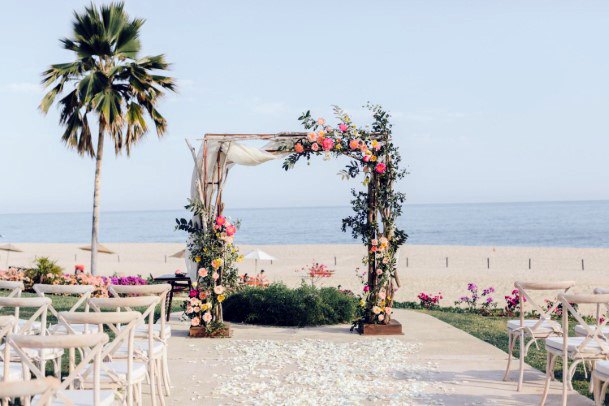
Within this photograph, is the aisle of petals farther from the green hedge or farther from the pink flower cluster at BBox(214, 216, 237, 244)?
the pink flower cluster at BBox(214, 216, 237, 244)

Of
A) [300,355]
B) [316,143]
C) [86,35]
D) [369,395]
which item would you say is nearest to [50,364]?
[300,355]

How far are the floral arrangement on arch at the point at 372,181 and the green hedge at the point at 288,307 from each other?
2.69 ft

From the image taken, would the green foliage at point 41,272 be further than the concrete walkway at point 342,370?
Yes

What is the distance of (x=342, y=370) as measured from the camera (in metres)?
6.68

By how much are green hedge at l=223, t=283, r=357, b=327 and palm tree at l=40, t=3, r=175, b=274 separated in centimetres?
644

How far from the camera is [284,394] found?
18.7ft

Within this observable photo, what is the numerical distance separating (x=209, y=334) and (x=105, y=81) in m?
8.52

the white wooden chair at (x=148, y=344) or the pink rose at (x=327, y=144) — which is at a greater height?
the pink rose at (x=327, y=144)

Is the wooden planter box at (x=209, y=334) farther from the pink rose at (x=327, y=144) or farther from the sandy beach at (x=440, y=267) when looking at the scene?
the sandy beach at (x=440, y=267)

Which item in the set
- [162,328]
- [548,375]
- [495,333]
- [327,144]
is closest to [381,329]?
[495,333]

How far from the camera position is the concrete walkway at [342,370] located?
18.4ft

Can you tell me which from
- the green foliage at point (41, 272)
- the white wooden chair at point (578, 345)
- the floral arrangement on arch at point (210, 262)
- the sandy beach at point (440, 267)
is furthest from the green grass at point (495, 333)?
the green foliage at point (41, 272)

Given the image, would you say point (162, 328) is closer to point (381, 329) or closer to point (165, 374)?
point (165, 374)

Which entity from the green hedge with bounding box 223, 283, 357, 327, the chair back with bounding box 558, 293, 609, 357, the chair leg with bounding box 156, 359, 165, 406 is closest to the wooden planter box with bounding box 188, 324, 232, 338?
the green hedge with bounding box 223, 283, 357, 327
